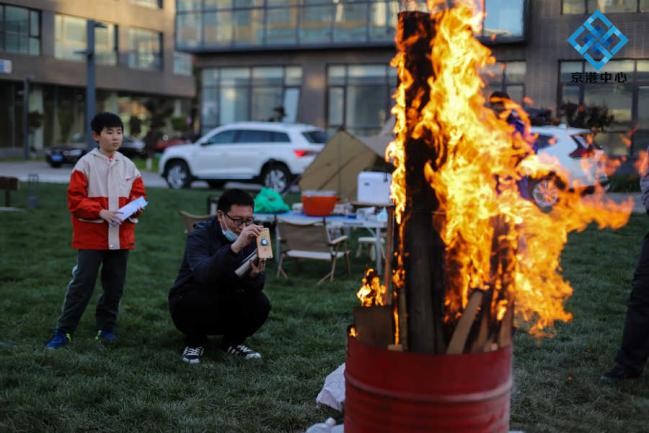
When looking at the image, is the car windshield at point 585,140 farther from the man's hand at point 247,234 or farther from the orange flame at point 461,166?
the orange flame at point 461,166

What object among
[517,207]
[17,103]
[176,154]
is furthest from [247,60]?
[517,207]

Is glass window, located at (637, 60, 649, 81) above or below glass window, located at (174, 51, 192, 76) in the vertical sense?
below

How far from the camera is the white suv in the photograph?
1875 cm

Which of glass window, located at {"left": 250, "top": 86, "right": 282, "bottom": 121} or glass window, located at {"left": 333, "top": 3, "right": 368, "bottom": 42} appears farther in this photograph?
glass window, located at {"left": 250, "top": 86, "right": 282, "bottom": 121}

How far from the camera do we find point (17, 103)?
3675cm

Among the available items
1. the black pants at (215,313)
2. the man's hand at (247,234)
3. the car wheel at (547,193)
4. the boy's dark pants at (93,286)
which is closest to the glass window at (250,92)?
the car wheel at (547,193)

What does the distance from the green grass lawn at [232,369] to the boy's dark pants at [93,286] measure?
7.6 inches

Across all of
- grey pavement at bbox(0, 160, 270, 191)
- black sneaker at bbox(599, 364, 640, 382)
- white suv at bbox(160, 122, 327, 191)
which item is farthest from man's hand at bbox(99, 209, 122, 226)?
grey pavement at bbox(0, 160, 270, 191)

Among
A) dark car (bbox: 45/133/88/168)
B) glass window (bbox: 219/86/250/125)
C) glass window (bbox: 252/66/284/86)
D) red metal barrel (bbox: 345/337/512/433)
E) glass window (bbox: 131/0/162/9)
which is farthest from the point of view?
glass window (bbox: 131/0/162/9)

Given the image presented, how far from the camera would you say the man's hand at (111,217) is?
5.66 m

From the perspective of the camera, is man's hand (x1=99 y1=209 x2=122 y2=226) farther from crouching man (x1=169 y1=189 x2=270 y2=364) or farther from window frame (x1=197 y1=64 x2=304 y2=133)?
window frame (x1=197 y1=64 x2=304 y2=133)

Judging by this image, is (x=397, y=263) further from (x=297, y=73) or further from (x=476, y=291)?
(x=297, y=73)

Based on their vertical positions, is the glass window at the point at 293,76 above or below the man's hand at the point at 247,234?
above

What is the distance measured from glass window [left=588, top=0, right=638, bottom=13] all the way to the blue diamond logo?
11.5 inches
